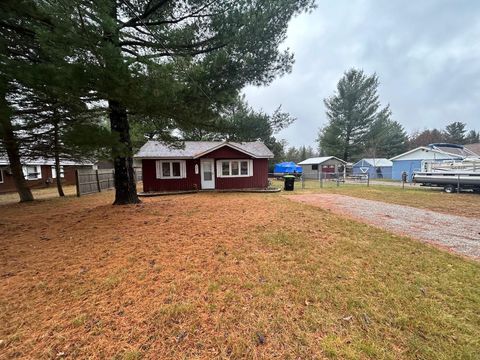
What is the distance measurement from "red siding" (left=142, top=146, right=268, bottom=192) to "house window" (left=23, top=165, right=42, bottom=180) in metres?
14.7

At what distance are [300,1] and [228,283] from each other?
7782mm

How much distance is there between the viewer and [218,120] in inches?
277

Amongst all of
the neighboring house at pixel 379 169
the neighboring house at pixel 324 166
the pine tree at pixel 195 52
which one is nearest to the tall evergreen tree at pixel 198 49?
the pine tree at pixel 195 52

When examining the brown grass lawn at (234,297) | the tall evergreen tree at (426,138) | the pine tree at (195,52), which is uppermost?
the tall evergreen tree at (426,138)

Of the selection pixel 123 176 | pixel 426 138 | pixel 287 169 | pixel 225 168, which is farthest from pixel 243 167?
pixel 426 138

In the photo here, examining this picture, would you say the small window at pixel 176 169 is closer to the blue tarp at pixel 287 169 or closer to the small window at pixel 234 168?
the small window at pixel 234 168

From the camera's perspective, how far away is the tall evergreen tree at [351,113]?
98.1ft

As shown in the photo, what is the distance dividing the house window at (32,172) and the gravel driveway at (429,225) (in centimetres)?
2640

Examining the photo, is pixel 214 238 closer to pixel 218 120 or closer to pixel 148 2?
pixel 218 120

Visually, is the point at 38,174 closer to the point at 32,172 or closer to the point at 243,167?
the point at 32,172

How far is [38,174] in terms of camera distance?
20.9m

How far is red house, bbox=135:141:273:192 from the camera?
552 inches

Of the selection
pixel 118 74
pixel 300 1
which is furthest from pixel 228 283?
pixel 300 1

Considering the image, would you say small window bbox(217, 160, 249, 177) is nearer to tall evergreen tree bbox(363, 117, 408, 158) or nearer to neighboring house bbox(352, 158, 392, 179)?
neighboring house bbox(352, 158, 392, 179)
